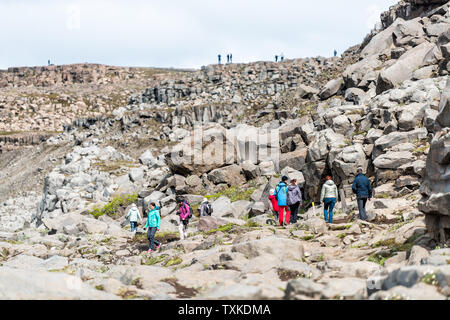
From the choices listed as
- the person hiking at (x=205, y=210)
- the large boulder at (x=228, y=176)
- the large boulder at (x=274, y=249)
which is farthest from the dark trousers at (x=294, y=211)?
the large boulder at (x=228, y=176)

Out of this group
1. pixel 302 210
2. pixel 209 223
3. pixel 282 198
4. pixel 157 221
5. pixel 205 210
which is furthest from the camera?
pixel 205 210

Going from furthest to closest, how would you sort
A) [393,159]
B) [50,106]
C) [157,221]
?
[50,106] → [393,159] → [157,221]

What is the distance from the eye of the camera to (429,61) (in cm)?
2883

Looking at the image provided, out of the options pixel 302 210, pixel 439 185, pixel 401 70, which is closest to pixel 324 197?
pixel 302 210

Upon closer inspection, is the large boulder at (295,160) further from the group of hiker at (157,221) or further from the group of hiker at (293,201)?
the group of hiker at (157,221)

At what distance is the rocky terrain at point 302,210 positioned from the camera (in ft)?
27.5

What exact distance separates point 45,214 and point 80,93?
136904 millimetres

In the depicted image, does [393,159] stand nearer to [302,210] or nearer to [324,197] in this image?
[324,197]

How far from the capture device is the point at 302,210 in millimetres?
24250

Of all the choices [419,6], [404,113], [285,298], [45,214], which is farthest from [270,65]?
[285,298]

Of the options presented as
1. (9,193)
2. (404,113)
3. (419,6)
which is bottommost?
(9,193)

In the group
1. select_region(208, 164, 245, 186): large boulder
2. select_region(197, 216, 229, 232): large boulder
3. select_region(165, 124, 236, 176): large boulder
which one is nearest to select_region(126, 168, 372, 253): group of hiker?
select_region(197, 216, 229, 232): large boulder

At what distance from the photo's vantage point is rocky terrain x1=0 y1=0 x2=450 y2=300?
8.37 metres
